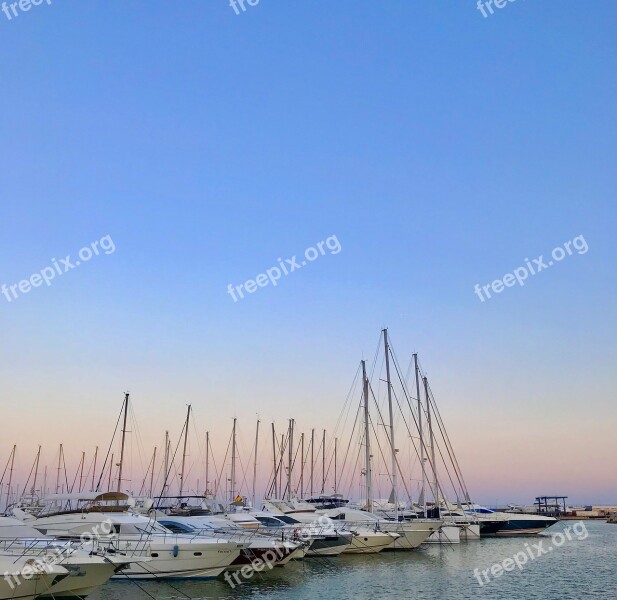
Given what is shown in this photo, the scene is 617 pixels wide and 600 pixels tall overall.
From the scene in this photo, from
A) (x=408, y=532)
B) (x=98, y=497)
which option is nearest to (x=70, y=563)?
(x=98, y=497)

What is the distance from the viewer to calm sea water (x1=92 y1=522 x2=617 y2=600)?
29.9 metres

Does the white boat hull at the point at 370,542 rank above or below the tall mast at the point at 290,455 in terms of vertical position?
below

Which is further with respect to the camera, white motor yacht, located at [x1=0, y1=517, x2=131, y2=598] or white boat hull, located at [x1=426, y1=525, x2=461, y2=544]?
white boat hull, located at [x1=426, y1=525, x2=461, y2=544]

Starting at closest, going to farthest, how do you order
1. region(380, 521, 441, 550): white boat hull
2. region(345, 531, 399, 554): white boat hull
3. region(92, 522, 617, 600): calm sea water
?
region(92, 522, 617, 600): calm sea water
region(345, 531, 399, 554): white boat hull
region(380, 521, 441, 550): white boat hull

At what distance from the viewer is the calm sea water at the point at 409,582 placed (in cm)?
2994

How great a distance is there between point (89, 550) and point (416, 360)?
151 ft

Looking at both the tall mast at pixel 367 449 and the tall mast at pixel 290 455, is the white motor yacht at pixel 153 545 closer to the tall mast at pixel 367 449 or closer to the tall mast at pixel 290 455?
the tall mast at pixel 367 449

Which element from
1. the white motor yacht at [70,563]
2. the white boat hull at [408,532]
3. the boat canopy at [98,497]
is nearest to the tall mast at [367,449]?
the white boat hull at [408,532]

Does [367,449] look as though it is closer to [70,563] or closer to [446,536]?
[446,536]

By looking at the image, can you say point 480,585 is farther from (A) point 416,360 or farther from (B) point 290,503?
(A) point 416,360

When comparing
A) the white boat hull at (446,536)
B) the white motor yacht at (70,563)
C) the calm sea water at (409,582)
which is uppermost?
the white boat hull at (446,536)

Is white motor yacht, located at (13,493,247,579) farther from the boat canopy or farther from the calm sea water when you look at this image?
the boat canopy

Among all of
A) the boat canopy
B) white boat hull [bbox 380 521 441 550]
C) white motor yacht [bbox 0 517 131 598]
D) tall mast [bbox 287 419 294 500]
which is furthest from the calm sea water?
tall mast [bbox 287 419 294 500]

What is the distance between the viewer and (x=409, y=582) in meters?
34.2
